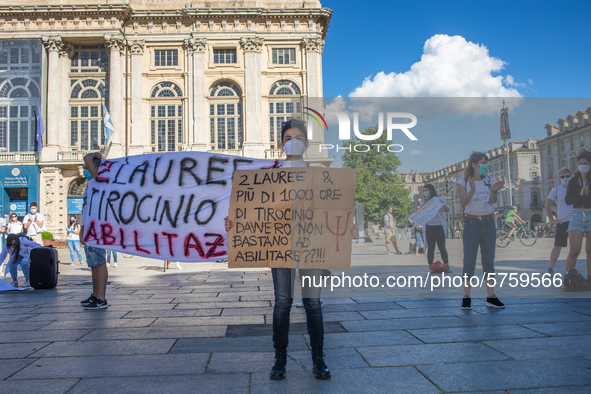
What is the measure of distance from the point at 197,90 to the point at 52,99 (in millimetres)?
10249

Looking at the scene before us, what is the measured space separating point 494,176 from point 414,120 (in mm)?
2050

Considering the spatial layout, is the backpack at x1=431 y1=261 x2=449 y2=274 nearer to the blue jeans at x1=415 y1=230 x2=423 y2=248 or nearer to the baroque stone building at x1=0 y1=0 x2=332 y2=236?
the blue jeans at x1=415 y1=230 x2=423 y2=248

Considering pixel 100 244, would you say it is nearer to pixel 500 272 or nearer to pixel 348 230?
pixel 348 230

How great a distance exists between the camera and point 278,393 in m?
2.94

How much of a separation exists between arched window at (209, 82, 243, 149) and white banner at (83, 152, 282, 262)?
28983 mm

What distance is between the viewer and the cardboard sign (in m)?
3.51

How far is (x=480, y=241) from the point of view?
576 centimetres

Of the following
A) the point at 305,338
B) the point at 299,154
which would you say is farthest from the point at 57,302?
the point at 299,154

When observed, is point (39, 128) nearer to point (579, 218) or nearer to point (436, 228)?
point (436, 228)

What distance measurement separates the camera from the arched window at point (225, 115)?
34562 millimetres

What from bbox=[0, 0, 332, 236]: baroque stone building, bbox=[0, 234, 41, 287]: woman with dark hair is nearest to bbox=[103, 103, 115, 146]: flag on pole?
bbox=[0, 0, 332, 236]: baroque stone building

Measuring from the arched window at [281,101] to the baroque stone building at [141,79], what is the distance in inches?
3.2

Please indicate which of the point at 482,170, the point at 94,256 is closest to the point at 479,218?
the point at 482,170

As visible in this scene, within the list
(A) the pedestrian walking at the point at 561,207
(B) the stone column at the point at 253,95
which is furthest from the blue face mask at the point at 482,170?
(B) the stone column at the point at 253,95
